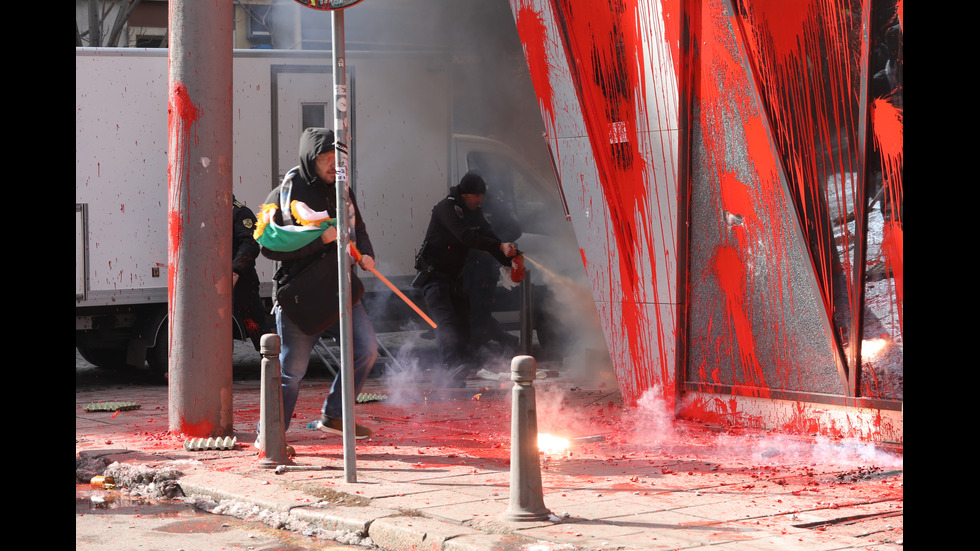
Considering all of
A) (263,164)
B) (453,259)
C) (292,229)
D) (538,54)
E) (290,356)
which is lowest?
(290,356)

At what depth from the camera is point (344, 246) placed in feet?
19.1

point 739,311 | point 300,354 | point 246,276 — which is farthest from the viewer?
point 246,276

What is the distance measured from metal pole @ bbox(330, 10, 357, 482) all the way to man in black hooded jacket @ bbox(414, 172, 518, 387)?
4297mm

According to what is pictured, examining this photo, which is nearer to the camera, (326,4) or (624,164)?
(326,4)

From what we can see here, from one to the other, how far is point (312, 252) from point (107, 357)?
5.89m

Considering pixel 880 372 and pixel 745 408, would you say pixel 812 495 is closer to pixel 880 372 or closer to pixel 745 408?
pixel 880 372

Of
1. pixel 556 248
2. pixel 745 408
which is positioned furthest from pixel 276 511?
pixel 556 248

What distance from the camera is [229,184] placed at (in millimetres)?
7426

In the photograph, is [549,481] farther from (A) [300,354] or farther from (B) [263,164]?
(B) [263,164]

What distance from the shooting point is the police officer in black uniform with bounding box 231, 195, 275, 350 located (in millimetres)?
10648

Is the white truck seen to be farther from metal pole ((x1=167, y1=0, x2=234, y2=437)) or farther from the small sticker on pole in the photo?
the small sticker on pole

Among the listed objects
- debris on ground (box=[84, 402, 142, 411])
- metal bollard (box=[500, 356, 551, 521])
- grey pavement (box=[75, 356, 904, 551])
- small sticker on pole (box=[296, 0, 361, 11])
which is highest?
small sticker on pole (box=[296, 0, 361, 11])

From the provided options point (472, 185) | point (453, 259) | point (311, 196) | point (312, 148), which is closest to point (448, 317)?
point (453, 259)

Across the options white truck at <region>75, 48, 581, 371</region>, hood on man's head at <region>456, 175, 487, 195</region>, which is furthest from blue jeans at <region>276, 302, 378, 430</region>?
white truck at <region>75, 48, 581, 371</region>
